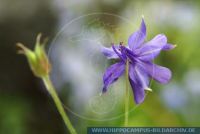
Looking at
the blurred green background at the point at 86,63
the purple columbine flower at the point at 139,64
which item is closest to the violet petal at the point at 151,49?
the purple columbine flower at the point at 139,64

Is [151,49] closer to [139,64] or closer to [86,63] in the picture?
[139,64]

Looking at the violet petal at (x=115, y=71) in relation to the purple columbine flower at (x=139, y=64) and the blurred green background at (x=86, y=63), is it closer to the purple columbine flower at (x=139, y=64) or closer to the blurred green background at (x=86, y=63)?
the purple columbine flower at (x=139, y=64)

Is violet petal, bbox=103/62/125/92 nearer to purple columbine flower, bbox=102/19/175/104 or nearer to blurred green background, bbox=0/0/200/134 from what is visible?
purple columbine flower, bbox=102/19/175/104

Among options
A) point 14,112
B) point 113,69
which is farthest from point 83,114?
point 113,69

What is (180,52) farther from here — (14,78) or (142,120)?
(14,78)

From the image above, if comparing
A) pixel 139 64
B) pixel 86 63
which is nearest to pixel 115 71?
pixel 139 64

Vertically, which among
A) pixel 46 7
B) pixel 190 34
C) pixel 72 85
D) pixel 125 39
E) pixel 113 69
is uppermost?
pixel 46 7
